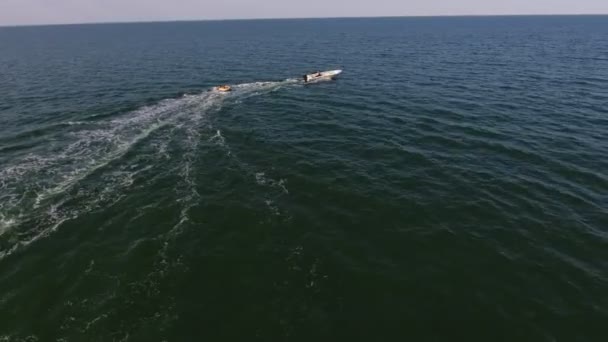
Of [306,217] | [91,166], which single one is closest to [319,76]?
[91,166]

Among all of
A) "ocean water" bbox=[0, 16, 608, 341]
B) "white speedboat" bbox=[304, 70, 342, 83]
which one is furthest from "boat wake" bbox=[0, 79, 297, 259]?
"white speedboat" bbox=[304, 70, 342, 83]

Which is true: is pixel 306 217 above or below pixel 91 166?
below

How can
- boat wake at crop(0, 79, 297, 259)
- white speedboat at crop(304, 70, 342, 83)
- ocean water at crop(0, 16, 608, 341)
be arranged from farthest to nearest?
white speedboat at crop(304, 70, 342, 83) < boat wake at crop(0, 79, 297, 259) < ocean water at crop(0, 16, 608, 341)

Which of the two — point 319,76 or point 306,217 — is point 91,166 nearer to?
point 306,217

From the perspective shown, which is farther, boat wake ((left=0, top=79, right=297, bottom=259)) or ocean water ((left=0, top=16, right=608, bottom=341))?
boat wake ((left=0, top=79, right=297, bottom=259))

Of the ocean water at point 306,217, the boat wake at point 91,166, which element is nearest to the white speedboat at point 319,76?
the ocean water at point 306,217

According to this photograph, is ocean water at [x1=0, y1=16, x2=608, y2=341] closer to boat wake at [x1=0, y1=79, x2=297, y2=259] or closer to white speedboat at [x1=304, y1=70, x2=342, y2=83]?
boat wake at [x1=0, y1=79, x2=297, y2=259]
